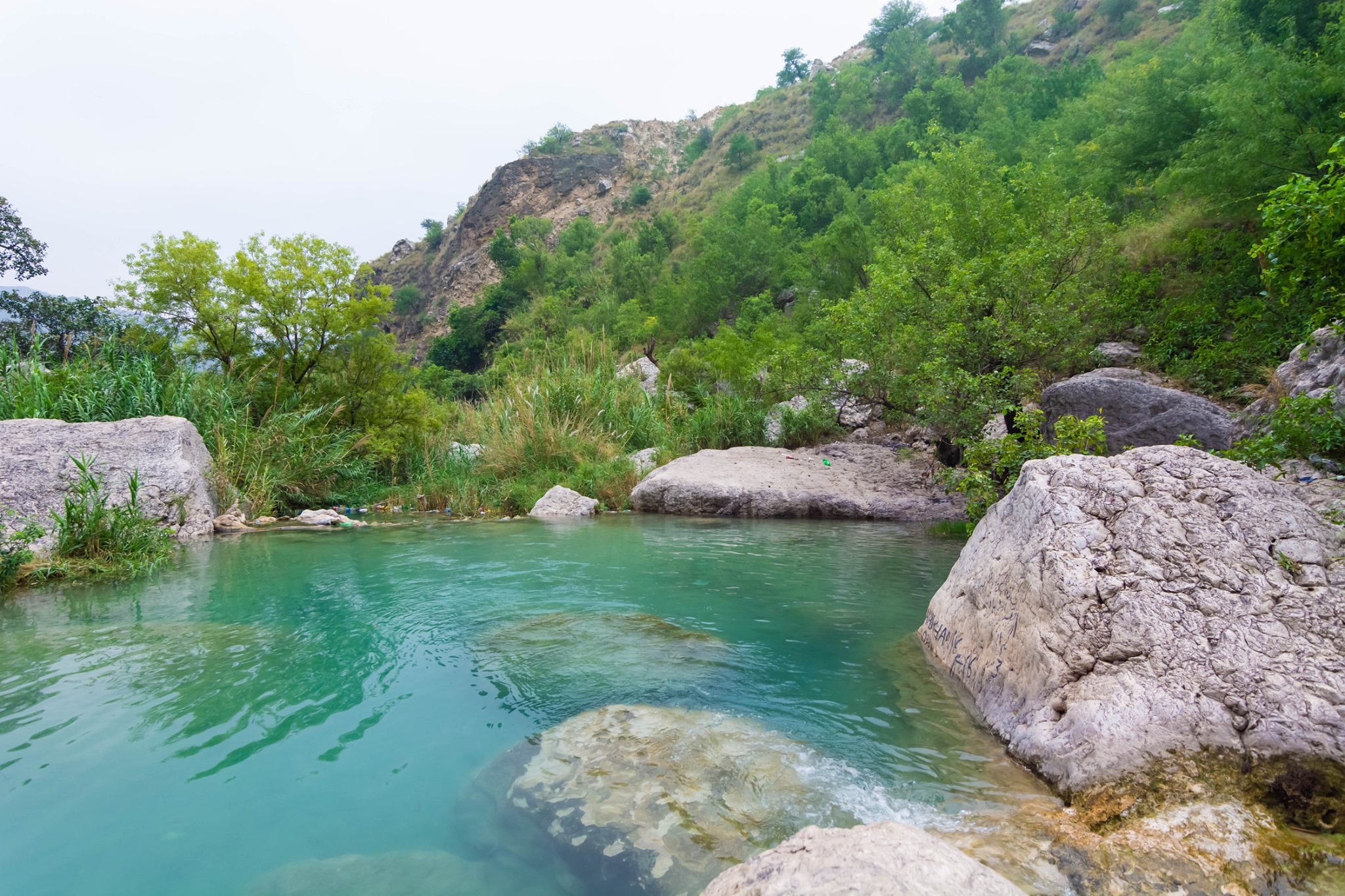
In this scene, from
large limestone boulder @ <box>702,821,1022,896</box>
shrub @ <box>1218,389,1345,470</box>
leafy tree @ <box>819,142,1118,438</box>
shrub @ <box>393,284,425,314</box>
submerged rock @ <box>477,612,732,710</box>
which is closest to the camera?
large limestone boulder @ <box>702,821,1022,896</box>

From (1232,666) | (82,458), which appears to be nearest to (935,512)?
(1232,666)

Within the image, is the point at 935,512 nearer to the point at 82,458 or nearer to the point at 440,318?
the point at 82,458

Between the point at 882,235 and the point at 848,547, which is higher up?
the point at 882,235

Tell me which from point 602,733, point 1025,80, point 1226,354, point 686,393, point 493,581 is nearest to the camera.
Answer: point 602,733

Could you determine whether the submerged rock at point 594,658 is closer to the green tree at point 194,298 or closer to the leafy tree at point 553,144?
the green tree at point 194,298

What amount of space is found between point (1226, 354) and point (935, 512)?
4.94 meters

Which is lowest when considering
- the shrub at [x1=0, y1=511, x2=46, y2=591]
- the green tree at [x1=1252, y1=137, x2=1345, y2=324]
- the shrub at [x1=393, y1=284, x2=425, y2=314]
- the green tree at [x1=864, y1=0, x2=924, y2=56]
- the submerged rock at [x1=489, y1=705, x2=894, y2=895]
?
the submerged rock at [x1=489, y1=705, x2=894, y2=895]

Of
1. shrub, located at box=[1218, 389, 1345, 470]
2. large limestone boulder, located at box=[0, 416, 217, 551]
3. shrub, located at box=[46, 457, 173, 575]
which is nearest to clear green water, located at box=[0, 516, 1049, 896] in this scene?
shrub, located at box=[46, 457, 173, 575]

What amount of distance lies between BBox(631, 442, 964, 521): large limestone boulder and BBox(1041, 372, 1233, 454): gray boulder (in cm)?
232

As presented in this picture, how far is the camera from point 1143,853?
2.24 meters

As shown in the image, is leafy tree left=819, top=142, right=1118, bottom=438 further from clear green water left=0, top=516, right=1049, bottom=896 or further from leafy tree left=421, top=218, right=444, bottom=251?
leafy tree left=421, top=218, right=444, bottom=251

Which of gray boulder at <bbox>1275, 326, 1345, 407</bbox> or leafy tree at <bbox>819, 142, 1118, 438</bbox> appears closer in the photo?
gray boulder at <bbox>1275, 326, 1345, 407</bbox>

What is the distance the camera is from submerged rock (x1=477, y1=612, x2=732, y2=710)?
12.7ft

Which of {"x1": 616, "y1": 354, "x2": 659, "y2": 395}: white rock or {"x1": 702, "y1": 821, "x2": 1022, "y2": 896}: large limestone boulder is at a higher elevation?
{"x1": 616, "y1": 354, "x2": 659, "y2": 395}: white rock
